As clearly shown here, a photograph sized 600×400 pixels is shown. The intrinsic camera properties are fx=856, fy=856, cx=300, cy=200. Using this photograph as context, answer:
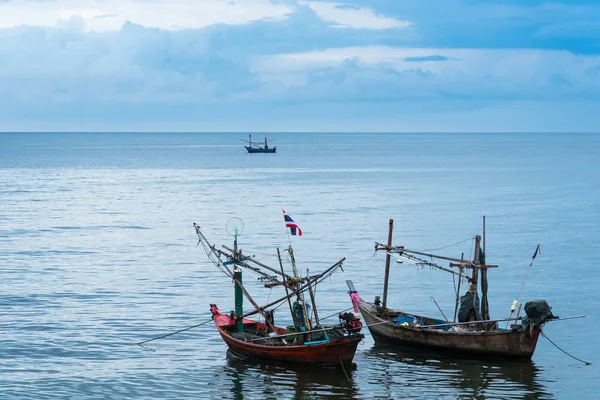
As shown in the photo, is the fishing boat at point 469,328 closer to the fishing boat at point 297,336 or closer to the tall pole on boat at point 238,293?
the fishing boat at point 297,336

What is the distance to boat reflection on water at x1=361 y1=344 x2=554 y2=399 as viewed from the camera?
3172cm

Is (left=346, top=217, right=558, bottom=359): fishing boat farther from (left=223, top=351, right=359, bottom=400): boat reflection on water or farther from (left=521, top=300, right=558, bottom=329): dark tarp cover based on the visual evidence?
(left=223, top=351, right=359, bottom=400): boat reflection on water

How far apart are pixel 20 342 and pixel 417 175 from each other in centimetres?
12027

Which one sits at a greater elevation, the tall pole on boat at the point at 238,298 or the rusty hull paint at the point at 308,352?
the tall pole on boat at the point at 238,298

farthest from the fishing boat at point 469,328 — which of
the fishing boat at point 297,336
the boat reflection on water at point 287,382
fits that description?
the boat reflection on water at point 287,382

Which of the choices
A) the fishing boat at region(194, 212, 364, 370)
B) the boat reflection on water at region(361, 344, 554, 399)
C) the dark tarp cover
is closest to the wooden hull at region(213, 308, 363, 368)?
the fishing boat at region(194, 212, 364, 370)

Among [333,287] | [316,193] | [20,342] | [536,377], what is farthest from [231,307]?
[316,193]

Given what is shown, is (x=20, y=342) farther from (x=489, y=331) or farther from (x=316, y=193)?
(x=316, y=193)

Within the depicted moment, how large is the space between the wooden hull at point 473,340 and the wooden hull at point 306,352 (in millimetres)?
3639

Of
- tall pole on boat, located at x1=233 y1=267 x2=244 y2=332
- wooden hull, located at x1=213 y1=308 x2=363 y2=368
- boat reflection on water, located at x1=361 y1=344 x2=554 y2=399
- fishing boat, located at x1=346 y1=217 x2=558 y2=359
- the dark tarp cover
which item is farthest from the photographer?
tall pole on boat, located at x1=233 y1=267 x2=244 y2=332

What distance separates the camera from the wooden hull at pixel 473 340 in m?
34.0

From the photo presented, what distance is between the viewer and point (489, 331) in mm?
34219

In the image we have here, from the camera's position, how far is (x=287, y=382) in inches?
1284

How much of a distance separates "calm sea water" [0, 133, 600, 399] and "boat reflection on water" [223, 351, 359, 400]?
3.1 inches
